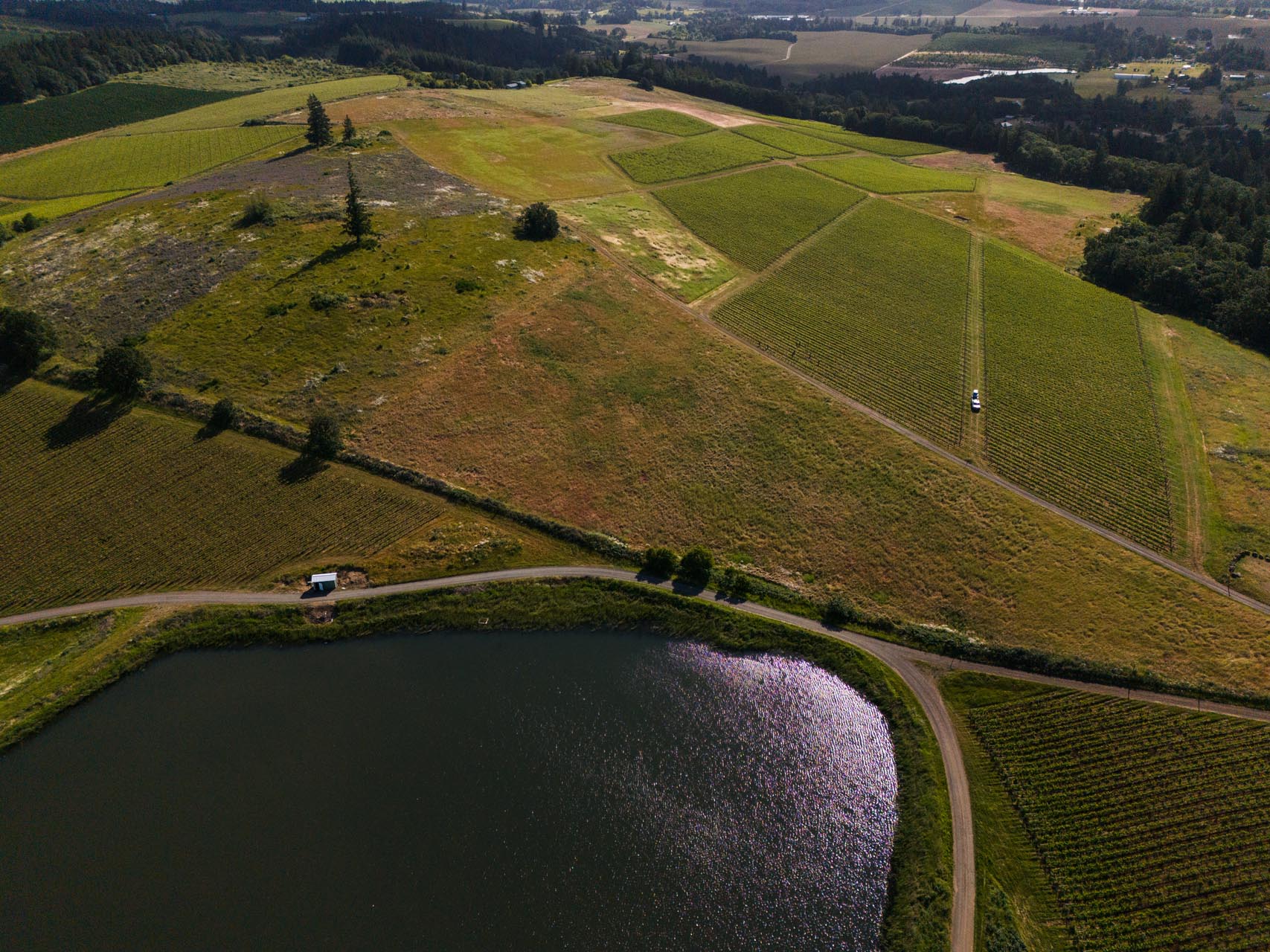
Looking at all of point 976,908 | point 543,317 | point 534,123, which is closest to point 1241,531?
point 976,908

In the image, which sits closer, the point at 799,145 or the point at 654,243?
the point at 654,243

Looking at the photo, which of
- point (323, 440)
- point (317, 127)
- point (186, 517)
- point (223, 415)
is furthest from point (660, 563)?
point (317, 127)

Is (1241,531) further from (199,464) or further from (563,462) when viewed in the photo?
(199,464)

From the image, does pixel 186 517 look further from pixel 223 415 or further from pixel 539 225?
pixel 539 225

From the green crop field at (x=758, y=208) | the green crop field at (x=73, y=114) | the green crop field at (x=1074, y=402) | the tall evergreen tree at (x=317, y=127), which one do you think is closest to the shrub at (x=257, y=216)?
the tall evergreen tree at (x=317, y=127)

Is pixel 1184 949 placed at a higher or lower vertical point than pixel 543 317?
lower

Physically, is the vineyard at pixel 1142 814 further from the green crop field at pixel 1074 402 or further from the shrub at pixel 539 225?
the shrub at pixel 539 225
